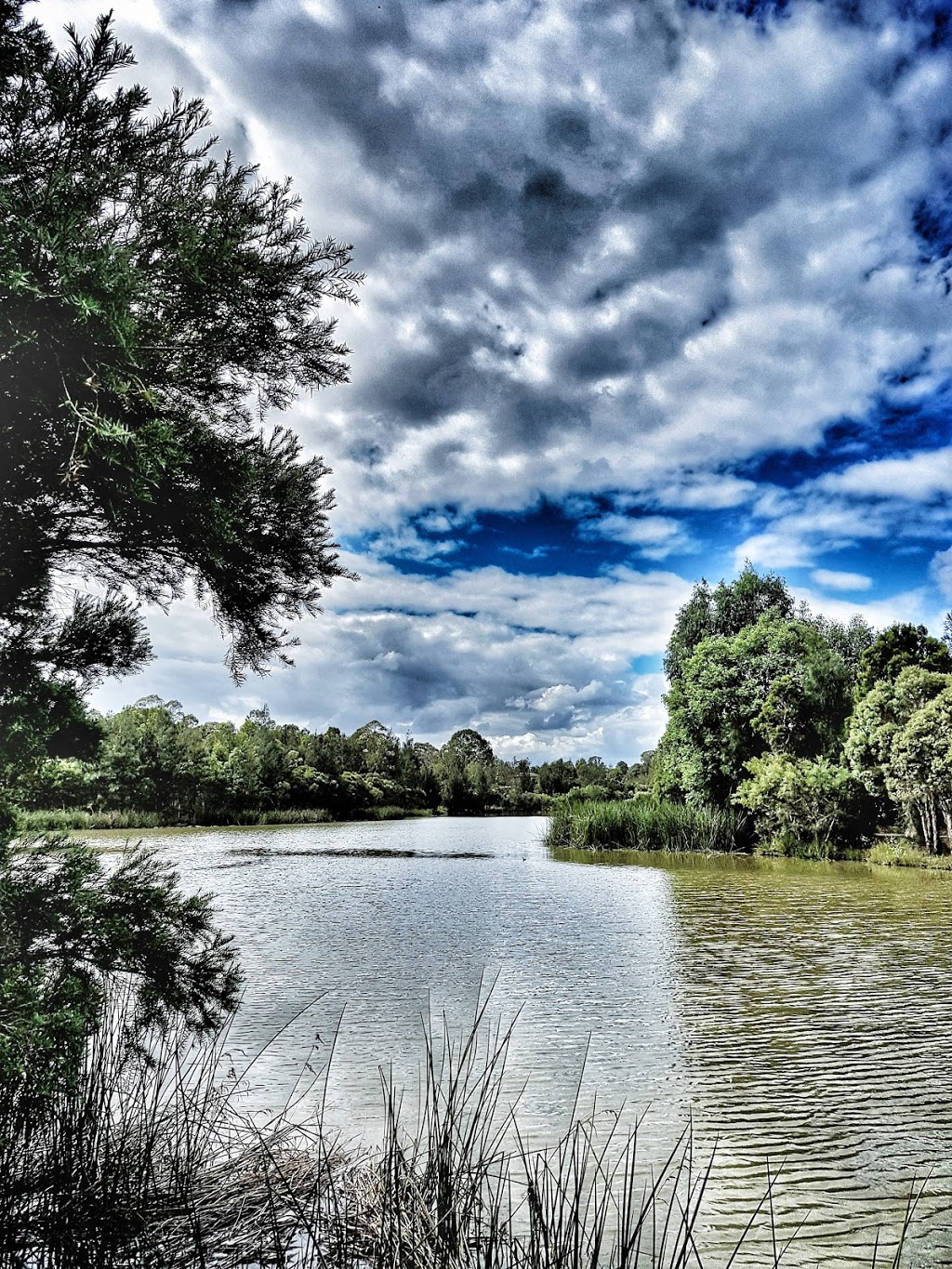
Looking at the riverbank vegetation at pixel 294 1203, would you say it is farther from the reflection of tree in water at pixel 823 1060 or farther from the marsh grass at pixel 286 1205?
the reflection of tree in water at pixel 823 1060

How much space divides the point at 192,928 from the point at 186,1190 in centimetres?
151

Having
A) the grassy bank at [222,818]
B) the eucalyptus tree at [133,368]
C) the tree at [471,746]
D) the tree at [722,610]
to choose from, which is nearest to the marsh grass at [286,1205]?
the eucalyptus tree at [133,368]

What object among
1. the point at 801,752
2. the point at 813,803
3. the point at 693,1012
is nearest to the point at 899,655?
the point at 813,803

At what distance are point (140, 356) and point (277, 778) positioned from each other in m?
53.6

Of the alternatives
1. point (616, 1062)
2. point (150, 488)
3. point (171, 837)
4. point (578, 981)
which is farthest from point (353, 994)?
point (171, 837)

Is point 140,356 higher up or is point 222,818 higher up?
point 140,356

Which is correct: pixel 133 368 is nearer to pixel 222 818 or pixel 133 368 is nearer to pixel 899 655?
pixel 899 655

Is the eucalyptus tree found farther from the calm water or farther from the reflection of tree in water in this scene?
the reflection of tree in water

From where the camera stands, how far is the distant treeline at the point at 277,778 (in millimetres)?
41219

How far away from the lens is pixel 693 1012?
23.2 ft

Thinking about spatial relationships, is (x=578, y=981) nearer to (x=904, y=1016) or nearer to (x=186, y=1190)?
(x=904, y=1016)

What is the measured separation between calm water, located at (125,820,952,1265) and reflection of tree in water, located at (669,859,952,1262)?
0.02 metres

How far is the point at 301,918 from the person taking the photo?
12.8m

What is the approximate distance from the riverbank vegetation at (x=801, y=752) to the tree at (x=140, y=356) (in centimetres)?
1884
